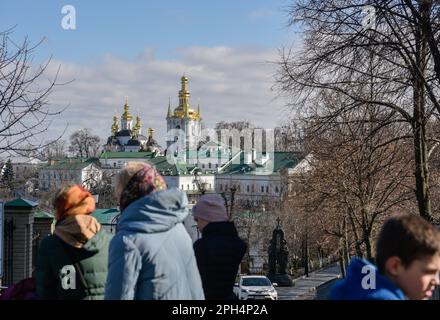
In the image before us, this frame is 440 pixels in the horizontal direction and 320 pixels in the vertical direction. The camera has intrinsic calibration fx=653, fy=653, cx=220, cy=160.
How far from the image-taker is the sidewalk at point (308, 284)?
90.4ft

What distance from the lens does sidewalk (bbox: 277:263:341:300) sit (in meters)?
27.6

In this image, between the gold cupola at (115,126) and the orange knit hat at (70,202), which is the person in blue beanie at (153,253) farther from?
the gold cupola at (115,126)

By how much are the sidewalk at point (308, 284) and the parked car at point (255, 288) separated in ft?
10.7

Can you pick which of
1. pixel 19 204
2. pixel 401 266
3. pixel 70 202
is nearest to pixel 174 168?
pixel 19 204

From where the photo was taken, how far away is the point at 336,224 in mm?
27031

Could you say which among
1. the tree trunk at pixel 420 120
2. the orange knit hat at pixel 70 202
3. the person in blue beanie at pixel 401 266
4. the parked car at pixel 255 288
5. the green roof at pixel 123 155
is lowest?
the parked car at pixel 255 288

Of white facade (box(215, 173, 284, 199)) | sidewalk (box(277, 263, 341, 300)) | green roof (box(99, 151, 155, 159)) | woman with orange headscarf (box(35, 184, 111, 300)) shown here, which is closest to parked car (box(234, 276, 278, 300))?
sidewalk (box(277, 263, 341, 300))

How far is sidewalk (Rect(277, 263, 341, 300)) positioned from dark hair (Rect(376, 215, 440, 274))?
68.7 ft

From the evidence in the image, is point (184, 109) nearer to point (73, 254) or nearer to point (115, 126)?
point (115, 126)

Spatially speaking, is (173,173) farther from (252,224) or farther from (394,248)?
(394,248)

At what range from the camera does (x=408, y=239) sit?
2.84m

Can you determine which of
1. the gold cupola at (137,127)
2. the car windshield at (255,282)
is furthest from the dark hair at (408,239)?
the gold cupola at (137,127)

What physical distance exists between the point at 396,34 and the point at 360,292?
29.6 ft
